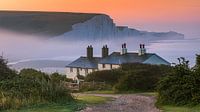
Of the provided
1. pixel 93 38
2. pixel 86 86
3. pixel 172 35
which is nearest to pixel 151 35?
pixel 172 35

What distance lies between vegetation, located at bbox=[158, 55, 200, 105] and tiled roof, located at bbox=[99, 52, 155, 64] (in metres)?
18.2

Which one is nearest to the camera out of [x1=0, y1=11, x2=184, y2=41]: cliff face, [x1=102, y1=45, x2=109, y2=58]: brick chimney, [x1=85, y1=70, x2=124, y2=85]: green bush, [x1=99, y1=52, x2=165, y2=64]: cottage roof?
[x1=85, y1=70, x2=124, y2=85]: green bush

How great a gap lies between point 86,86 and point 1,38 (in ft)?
31.2

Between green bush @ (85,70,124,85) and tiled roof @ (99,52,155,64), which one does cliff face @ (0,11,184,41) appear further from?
green bush @ (85,70,124,85)

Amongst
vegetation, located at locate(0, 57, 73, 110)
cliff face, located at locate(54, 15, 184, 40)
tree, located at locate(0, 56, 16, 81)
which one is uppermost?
cliff face, located at locate(54, 15, 184, 40)

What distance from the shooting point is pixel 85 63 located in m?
38.7

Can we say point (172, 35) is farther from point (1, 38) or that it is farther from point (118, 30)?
point (1, 38)

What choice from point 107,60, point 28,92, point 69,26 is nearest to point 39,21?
point 69,26

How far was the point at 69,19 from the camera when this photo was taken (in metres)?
36.7

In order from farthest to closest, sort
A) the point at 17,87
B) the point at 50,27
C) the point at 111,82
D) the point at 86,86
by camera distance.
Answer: the point at 50,27, the point at 111,82, the point at 86,86, the point at 17,87

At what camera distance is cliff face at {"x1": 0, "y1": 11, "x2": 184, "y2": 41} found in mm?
34812

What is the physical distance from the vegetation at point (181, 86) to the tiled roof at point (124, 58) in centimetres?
1817

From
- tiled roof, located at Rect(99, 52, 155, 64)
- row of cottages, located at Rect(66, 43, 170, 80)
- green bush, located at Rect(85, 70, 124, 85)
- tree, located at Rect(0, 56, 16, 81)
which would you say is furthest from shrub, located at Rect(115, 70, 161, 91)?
tiled roof, located at Rect(99, 52, 155, 64)

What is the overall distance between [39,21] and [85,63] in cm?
565
